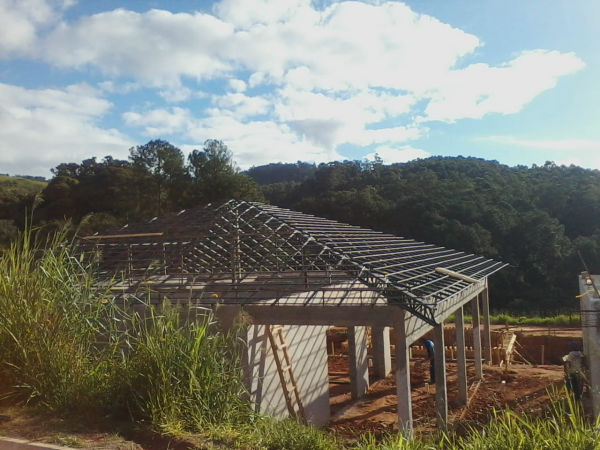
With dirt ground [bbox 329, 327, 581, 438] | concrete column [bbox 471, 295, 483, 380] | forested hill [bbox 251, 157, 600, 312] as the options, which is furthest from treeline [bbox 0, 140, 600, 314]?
concrete column [bbox 471, 295, 483, 380]

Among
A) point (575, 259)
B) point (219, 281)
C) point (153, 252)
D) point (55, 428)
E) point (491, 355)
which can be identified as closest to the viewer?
point (55, 428)

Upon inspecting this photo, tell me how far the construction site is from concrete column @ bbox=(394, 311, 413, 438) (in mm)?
16

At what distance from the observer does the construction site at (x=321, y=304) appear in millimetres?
9023

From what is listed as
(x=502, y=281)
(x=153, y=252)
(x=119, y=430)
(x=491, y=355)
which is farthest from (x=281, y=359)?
(x=502, y=281)

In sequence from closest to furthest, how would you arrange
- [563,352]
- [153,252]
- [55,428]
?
[55,428] < [153,252] < [563,352]

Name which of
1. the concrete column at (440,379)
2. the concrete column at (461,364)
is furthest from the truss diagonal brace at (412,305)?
the concrete column at (461,364)

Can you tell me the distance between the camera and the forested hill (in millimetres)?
31594

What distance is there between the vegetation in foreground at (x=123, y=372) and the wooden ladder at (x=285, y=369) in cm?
459

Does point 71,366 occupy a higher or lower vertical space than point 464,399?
higher

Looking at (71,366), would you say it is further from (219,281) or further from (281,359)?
(219,281)

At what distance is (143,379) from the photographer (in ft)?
15.5

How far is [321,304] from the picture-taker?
9484mm

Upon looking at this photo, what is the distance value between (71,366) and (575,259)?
105 feet

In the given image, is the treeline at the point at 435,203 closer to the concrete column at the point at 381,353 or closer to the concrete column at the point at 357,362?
the concrete column at the point at 381,353
